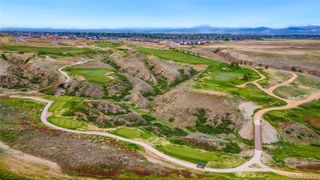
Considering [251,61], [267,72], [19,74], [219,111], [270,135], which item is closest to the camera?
[270,135]

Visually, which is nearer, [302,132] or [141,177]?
[141,177]

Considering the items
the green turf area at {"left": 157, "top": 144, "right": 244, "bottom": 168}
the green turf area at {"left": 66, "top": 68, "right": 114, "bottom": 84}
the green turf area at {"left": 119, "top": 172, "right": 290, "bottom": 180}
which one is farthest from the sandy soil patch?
the green turf area at {"left": 66, "top": 68, "right": 114, "bottom": 84}

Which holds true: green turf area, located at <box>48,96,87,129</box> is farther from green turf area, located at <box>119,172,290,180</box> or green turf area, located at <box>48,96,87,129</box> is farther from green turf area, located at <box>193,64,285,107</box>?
green turf area, located at <box>193,64,285,107</box>

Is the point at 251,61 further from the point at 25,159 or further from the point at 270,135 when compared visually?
the point at 25,159

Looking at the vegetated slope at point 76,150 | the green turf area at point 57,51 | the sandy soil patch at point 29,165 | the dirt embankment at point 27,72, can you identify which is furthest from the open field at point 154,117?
the green turf area at point 57,51

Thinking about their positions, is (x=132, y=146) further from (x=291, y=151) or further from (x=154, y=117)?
(x=291, y=151)

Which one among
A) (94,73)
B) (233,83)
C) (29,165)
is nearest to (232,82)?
(233,83)

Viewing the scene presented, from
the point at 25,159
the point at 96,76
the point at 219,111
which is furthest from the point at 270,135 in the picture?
the point at 96,76
